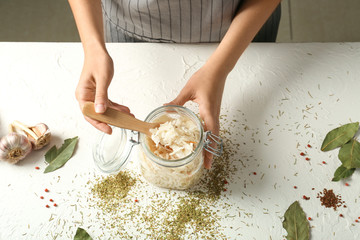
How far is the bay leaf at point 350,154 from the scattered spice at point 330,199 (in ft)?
0.24

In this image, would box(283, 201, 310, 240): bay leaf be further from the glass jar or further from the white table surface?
the glass jar

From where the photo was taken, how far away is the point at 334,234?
2.29 ft

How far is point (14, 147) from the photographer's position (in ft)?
2.49

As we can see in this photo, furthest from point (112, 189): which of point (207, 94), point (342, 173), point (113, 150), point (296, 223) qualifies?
point (342, 173)

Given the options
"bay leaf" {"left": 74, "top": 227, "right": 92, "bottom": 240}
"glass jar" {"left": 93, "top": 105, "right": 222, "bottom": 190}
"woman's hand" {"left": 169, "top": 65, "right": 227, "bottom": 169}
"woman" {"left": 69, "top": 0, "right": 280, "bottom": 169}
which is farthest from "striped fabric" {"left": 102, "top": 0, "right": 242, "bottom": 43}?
"bay leaf" {"left": 74, "top": 227, "right": 92, "bottom": 240}

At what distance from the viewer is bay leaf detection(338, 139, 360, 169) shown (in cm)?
75

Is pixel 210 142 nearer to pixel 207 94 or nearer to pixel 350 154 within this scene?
pixel 207 94

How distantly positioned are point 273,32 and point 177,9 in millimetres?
363

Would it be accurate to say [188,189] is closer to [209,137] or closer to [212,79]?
[209,137]

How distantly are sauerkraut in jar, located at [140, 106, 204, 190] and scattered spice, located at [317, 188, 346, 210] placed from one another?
0.28 meters

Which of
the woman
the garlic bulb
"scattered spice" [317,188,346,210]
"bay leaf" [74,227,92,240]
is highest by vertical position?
the woman

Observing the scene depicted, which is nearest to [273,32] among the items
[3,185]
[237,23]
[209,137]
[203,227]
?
[237,23]

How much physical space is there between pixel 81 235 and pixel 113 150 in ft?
0.63

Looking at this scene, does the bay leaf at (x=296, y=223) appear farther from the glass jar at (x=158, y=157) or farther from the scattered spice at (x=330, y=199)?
the glass jar at (x=158, y=157)
